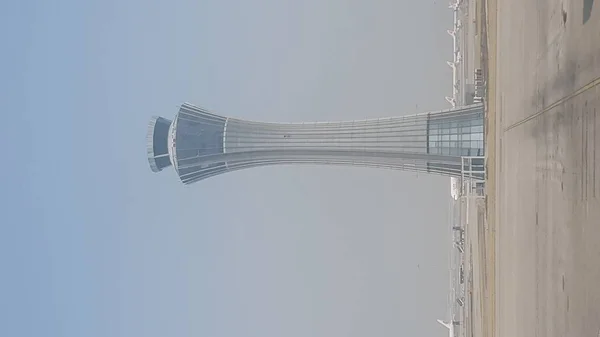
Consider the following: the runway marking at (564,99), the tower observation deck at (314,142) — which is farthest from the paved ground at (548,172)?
the tower observation deck at (314,142)

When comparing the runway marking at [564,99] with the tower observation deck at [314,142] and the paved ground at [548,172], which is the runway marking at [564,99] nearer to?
the paved ground at [548,172]

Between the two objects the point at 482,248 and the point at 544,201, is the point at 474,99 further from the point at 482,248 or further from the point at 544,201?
the point at 544,201

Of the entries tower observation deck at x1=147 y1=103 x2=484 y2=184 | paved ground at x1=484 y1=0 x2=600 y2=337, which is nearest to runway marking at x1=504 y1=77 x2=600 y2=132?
paved ground at x1=484 y1=0 x2=600 y2=337

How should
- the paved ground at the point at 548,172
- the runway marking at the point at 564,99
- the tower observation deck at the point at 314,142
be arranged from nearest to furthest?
1. the runway marking at the point at 564,99
2. the paved ground at the point at 548,172
3. the tower observation deck at the point at 314,142

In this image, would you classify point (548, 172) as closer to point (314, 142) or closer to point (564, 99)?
point (564, 99)

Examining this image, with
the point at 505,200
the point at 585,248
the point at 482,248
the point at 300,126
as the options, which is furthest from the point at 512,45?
the point at 300,126

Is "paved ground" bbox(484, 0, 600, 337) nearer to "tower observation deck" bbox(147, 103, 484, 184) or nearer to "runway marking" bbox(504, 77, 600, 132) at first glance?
"runway marking" bbox(504, 77, 600, 132)
